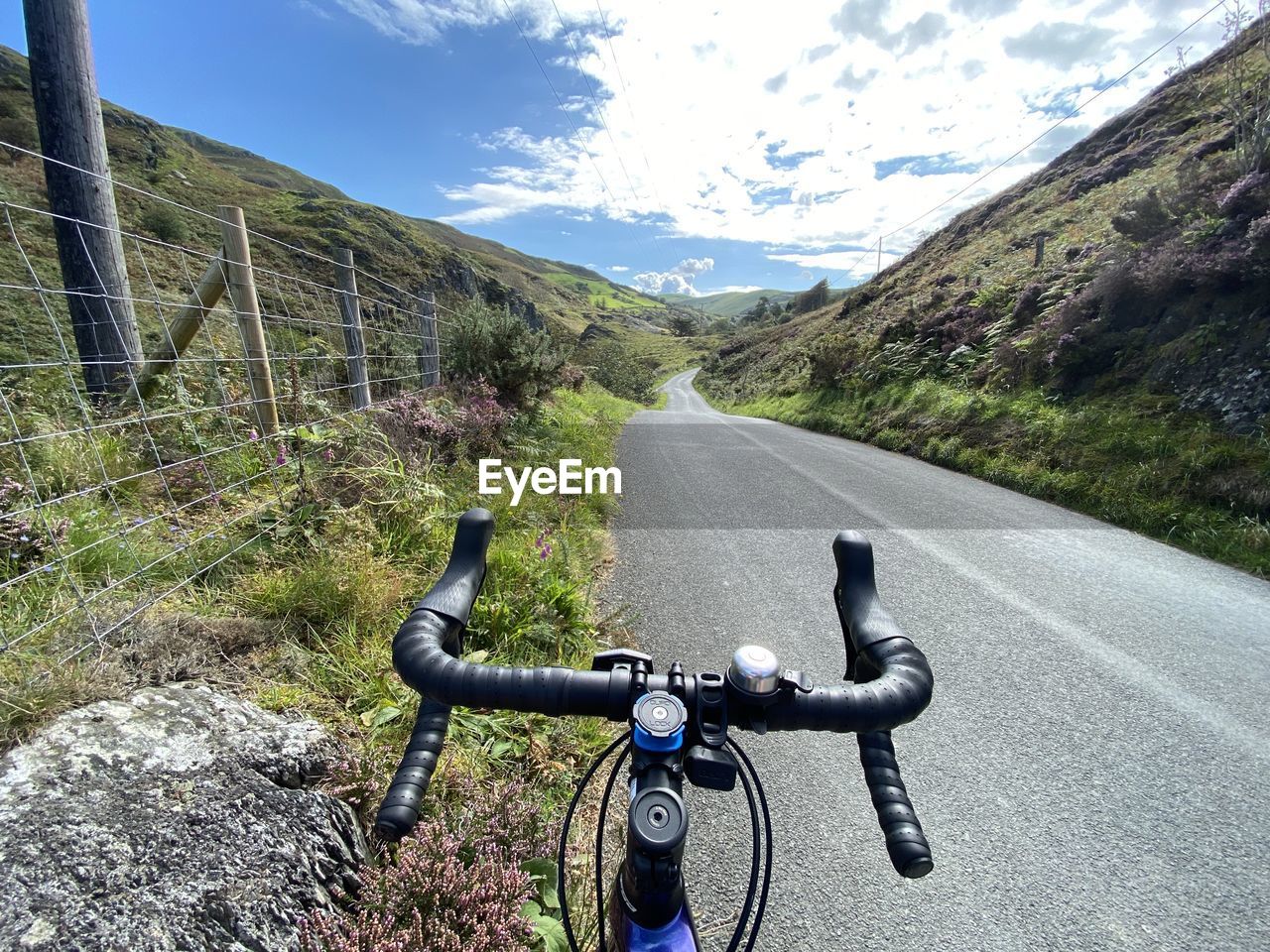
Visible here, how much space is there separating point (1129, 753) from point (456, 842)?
310 cm

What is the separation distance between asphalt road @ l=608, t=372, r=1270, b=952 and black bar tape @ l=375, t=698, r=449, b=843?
4.70 ft

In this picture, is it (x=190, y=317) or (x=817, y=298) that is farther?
(x=817, y=298)

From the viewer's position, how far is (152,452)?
390 centimetres

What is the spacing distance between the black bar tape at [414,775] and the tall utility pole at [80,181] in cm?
394

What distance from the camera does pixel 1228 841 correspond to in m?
2.18

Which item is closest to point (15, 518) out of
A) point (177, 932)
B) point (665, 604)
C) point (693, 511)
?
point (177, 932)

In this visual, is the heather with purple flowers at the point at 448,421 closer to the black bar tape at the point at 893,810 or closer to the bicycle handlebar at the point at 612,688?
the bicycle handlebar at the point at 612,688

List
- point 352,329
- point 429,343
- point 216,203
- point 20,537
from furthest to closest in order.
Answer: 1. point 216,203
2. point 429,343
3. point 352,329
4. point 20,537

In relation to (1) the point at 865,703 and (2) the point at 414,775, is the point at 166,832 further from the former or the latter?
(1) the point at 865,703

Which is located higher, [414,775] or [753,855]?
[414,775]

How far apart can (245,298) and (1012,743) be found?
17.9 ft

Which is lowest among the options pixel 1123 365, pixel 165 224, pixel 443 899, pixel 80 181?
pixel 443 899

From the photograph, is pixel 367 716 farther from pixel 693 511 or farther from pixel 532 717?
pixel 693 511

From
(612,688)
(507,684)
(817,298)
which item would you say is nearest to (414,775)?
(507,684)
